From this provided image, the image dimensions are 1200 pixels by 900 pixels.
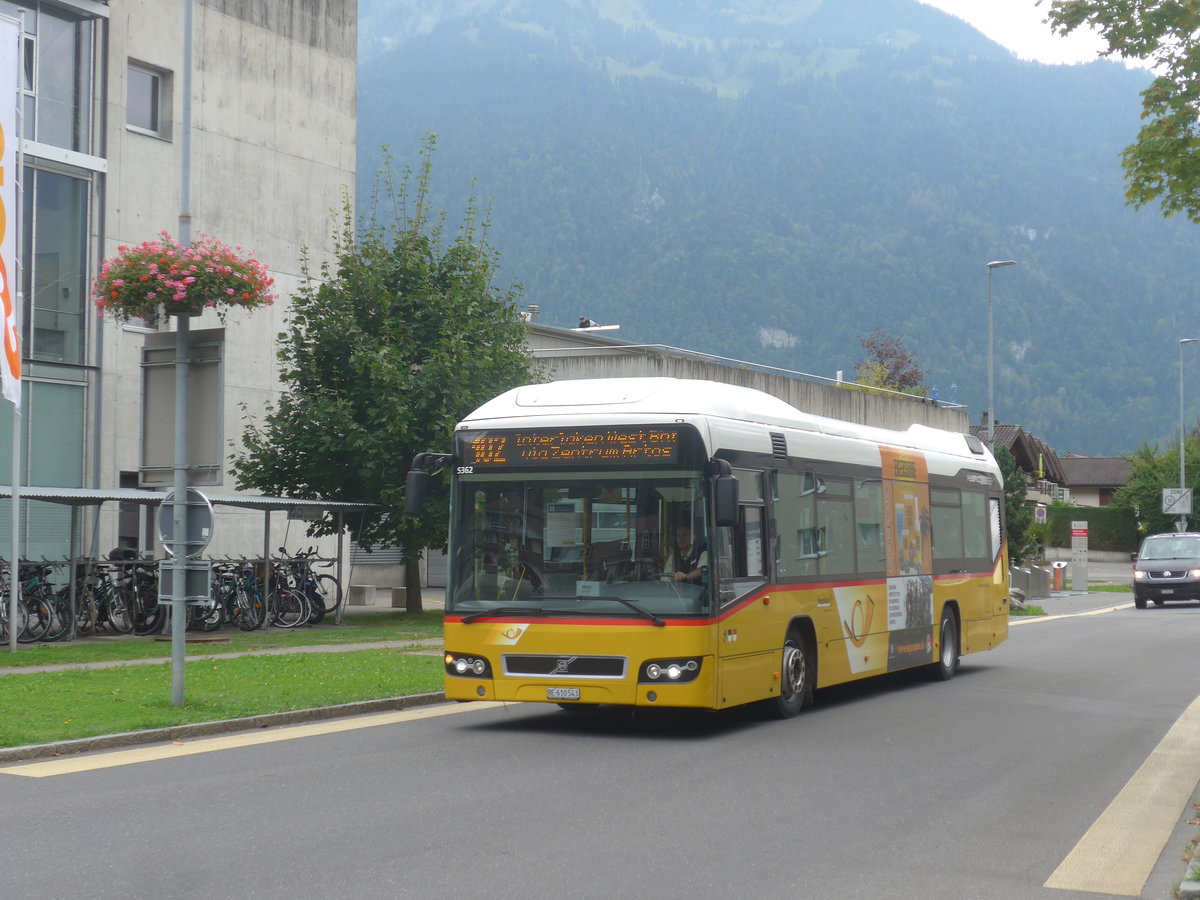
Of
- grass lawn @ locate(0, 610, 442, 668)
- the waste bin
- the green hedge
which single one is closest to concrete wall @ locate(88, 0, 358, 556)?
grass lawn @ locate(0, 610, 442, 668)

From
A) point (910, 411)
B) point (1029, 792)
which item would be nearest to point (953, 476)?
point (1029, 792)

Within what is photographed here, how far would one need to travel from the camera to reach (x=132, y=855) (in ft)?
23.6

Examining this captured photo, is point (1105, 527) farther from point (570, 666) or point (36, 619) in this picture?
point (570, 666)

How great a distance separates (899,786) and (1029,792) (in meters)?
0.83

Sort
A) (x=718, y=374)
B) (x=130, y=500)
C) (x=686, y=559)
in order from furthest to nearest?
(x=718, y=374), (x=130, y=500), (x=686, y=559)

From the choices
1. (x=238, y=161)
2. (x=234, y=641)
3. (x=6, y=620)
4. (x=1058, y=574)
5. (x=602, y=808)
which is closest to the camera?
(x=602, y=808)

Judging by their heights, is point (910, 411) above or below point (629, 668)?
above

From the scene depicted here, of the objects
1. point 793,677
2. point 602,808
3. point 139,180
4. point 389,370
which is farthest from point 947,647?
point 139,180

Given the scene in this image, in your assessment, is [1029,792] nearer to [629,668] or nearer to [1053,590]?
[629,668]

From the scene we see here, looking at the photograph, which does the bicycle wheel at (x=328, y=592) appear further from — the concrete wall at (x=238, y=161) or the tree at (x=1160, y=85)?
the tree at (x=1160, y=85)

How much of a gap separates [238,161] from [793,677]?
72.9 feet

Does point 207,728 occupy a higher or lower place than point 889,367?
lower

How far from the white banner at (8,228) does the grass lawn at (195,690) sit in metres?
4.35

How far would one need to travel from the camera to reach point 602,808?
8672 millimetres
